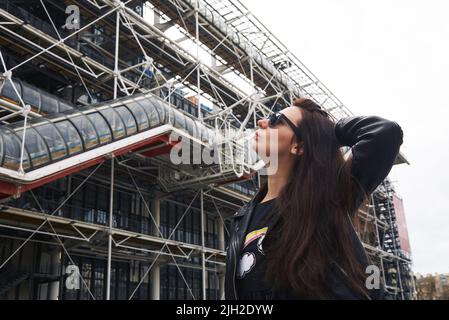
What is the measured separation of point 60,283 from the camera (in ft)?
42.2

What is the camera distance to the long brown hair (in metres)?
1.16

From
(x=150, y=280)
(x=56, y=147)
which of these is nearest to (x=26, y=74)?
(x=56, y=147)

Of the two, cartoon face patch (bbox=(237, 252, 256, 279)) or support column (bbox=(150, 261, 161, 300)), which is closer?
cartoon face patch (bbox=(237, 252, 256, 279))

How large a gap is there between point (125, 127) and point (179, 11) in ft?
26.1

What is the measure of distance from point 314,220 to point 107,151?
31.0 ft

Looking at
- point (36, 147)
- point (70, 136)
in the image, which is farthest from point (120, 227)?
point (36, 147)

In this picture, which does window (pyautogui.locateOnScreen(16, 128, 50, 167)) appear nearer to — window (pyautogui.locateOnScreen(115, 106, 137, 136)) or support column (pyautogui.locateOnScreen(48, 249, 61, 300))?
window (pyautogui.locateOnScreen(115, 106, 137, 136))

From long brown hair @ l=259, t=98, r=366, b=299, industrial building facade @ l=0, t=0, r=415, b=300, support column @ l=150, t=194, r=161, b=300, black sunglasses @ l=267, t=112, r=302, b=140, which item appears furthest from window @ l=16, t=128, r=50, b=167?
long brown hair @ l=259, t=98, r=366, b=299

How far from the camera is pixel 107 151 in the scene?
1023cm

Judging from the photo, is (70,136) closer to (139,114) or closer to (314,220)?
(139,114)

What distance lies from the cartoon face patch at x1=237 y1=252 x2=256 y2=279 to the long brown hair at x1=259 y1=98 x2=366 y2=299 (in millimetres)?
60

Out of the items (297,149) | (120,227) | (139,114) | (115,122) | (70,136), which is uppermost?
(139,114)

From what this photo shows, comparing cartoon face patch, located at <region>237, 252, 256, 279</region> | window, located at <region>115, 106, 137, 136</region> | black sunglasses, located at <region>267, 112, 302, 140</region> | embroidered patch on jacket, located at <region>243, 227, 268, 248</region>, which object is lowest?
cartoon face patch, located at <region>237, 252, 256, 279</region>

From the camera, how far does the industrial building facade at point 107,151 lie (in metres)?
9.83
